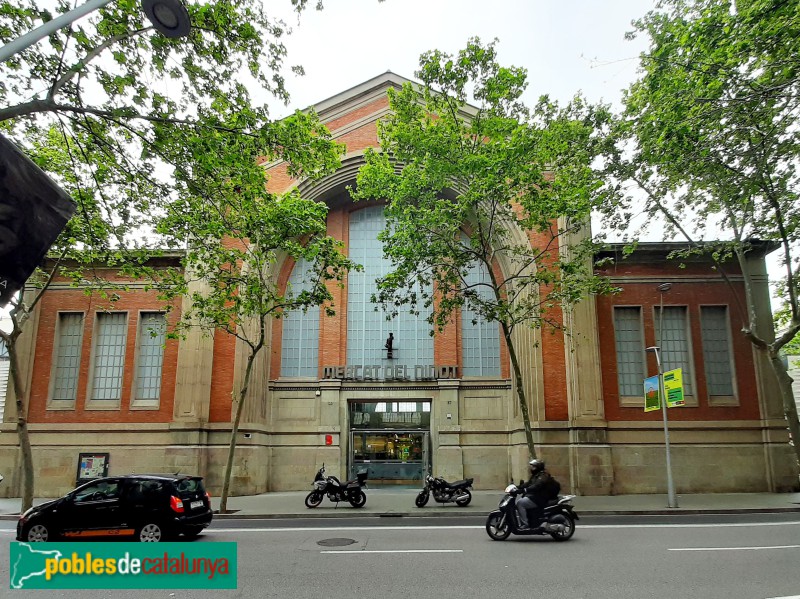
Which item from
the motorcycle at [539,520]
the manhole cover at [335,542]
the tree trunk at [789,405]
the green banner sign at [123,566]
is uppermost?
the tree trunk at [789,405]

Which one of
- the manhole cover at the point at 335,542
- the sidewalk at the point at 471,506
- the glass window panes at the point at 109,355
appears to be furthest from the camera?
the glass window panes at the point at 109,355

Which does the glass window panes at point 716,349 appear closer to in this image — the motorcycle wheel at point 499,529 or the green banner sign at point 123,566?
the motorcycle wheel at point 499,529

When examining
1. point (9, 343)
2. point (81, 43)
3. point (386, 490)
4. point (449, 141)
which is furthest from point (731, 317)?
point (9, 343)

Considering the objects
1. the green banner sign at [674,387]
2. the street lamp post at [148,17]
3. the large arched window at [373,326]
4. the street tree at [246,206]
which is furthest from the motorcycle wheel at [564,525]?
the large arched window at [373,326]

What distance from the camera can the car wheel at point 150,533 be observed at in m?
10.5

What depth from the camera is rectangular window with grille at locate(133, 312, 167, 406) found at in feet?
71.9

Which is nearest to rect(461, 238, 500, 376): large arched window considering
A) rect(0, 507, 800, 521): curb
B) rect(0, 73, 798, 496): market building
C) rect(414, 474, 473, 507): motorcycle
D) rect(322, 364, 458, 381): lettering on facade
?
rect(0, 73, 798, 496): market building

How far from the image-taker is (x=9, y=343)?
15570mm

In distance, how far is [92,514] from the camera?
10711 mm

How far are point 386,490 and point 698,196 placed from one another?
1513cm

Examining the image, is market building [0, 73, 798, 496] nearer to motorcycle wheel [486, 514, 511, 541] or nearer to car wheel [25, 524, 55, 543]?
car wheel [25, 524, 55, 543]

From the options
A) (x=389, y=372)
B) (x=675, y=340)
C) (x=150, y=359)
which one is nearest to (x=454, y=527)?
(x=389, y=372)

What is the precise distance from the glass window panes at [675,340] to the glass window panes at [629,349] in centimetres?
→ 73

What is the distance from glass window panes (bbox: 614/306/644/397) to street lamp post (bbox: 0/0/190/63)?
1905 cm
